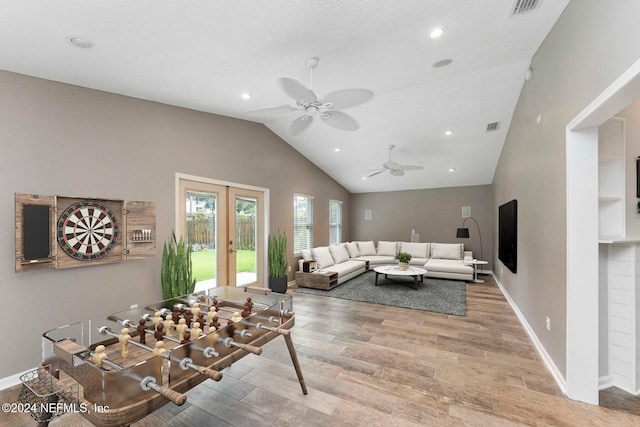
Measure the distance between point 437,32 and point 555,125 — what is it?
4.62ft

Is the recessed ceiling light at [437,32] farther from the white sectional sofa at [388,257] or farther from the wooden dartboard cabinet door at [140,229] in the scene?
the white sectional sofa at [388,257]

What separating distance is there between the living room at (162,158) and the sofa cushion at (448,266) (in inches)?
71.9

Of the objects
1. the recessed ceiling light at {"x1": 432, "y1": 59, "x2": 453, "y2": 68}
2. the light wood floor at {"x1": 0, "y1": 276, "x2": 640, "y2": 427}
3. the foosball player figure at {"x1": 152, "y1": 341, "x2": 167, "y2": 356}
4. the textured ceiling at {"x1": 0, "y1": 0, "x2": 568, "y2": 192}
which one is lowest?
the light wood floor at {"x1": 0, "y1": 276, "x2": 640, "y2": 427}

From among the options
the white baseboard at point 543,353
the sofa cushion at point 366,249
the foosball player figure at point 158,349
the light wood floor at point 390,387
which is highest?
the foosball player figure at point 158,349

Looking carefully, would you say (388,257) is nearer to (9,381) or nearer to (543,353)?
(543,353)

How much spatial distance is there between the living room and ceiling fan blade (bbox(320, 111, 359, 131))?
192 cm

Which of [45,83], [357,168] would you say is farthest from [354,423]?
[357,168]

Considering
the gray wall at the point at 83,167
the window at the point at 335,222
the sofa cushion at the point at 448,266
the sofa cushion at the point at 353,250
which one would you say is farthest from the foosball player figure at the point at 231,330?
the window at the point at 335,222

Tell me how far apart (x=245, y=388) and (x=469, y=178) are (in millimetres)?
7423

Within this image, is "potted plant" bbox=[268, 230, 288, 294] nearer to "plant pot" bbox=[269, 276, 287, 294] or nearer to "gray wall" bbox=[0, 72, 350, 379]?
"plant pot" bbox=[269, 276, 287, 294]

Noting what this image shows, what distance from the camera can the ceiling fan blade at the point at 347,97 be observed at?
2500 millimetres

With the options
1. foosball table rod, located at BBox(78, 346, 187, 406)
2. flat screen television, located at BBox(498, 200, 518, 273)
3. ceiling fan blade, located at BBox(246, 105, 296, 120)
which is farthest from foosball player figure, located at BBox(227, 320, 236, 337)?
flat screen television, located at BBox(498, 200, 518, 273)

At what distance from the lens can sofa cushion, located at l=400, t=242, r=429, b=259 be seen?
7808 mm

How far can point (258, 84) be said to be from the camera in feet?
10.8
